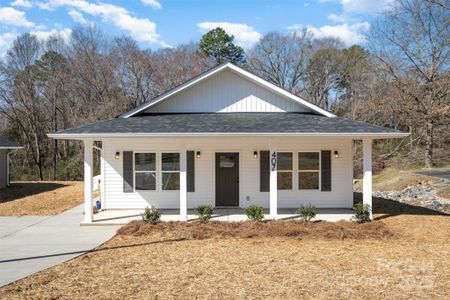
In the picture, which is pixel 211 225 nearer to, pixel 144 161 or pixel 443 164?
pixel 144 161

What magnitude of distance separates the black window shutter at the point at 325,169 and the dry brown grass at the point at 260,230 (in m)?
2.61

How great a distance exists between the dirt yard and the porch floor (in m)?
1.16

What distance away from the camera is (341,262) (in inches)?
301

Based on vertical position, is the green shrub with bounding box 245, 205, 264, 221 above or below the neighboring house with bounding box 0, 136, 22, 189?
below

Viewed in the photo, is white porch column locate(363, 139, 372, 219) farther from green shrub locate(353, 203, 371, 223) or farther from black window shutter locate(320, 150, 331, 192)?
black window shutter locate(320, 150, 331, 192)

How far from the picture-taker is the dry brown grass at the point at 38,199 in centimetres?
1452

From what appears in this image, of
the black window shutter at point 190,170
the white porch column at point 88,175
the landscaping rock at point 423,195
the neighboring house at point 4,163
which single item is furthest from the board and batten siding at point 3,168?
the landscaping rock at point 423,195

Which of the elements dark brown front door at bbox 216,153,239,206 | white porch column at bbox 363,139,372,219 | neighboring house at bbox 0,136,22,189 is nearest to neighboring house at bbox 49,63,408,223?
dark brown front door at bbox 216,153,239,206

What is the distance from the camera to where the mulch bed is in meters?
9.95

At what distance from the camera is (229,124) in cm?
1217

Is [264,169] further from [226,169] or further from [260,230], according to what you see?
[260,230]

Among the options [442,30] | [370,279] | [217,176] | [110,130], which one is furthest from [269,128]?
[442,30]

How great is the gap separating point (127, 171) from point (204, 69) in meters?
24.6

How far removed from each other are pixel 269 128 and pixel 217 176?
9.89ft
